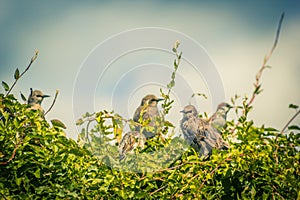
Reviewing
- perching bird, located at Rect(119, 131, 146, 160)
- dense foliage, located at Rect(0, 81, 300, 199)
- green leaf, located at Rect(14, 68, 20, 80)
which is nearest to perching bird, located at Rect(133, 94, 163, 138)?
perching bird, located at Rect(119, 131, 146, 160)

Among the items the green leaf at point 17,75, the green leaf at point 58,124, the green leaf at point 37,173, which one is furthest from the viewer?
the green leaf at point 17,75

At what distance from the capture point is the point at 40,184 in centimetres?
187

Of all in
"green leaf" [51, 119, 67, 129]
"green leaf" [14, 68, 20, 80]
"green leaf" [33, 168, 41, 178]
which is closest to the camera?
"green leaf" [33, 168, 41, 178]

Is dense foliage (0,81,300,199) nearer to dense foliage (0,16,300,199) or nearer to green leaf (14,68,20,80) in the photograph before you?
dense foliage (0,16,300,199)

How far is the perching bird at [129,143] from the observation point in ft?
6.88

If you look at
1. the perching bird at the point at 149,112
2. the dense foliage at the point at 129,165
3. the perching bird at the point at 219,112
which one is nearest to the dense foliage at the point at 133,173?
the dense foliage at the point at 129,165

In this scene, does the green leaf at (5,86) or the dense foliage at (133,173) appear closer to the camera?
the dense foliage at (133,173)

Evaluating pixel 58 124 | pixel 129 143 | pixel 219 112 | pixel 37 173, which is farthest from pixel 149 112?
pixel 37 173

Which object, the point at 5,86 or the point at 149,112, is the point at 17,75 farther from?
the point at 149,112

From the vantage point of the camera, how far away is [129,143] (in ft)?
7.00

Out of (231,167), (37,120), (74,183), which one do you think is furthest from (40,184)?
(231,167)

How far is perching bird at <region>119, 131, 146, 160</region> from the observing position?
2.10m

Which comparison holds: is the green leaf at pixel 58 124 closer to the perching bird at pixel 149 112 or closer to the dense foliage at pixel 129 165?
the dense foliage at pixel 129 165

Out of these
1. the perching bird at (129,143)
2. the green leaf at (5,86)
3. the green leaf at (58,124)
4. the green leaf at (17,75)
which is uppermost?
the green leaf at (17,75)
